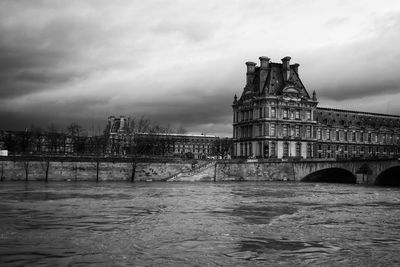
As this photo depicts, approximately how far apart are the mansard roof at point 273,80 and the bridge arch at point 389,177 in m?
29.5

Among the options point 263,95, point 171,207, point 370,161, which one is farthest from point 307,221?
point 263,95

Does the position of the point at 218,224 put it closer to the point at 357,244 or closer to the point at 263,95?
the point at 357,244

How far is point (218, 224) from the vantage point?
24.9 meters

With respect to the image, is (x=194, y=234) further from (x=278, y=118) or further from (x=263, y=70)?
(x=263, y=70)

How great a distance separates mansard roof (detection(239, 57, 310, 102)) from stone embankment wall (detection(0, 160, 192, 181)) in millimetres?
25825

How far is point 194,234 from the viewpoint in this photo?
2161cm

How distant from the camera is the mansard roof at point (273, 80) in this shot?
96.0 m

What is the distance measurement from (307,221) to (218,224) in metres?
5.13

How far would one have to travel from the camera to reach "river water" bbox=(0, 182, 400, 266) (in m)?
16.6

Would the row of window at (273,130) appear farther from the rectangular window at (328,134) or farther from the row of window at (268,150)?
the rectangular window at (328,134)

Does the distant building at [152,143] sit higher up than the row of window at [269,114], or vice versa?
the row of window at [269,114]

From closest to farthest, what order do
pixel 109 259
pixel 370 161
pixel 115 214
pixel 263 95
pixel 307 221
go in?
1. pixel 109 259
2. pixel 307 221
3. pixel 115 214
4. pixel 370 161
5. pixel 263 95

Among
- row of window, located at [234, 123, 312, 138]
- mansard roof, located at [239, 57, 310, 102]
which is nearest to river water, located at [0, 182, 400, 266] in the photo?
row of window, located at [234, 123, 312, 138]

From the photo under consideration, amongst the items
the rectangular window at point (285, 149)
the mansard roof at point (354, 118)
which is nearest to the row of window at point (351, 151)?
the mansard roof at point (354, 118)
